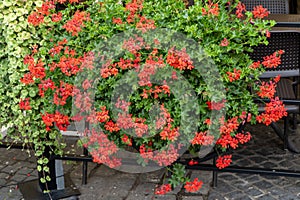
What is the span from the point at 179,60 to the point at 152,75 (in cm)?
17

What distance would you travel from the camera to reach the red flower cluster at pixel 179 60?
2454 millimetres

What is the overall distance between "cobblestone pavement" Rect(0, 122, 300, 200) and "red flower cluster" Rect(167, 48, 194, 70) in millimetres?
1205

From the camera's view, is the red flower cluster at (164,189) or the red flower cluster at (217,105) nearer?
the red flower cluster at (217,105)

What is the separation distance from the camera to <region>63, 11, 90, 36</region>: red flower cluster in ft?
8.63

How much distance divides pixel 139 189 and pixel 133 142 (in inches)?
31.9

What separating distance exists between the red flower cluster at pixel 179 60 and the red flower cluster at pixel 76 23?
0.54 meters

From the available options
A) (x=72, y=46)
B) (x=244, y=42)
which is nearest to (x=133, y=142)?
(x=72, y=46)

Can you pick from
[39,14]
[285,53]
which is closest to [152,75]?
[39,14]

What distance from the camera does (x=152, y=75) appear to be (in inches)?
98.8

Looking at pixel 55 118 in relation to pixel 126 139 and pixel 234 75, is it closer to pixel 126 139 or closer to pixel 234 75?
pixel 126 139

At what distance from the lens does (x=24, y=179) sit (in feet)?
12.0

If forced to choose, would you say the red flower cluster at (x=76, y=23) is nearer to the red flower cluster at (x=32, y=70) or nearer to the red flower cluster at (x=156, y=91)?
the red flower cluster at (x=32, y=70)

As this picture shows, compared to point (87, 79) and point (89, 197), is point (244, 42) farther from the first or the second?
point (89, 197)

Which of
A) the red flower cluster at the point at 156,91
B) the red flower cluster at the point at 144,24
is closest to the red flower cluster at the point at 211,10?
the red flower cluster at the point at 144,24
